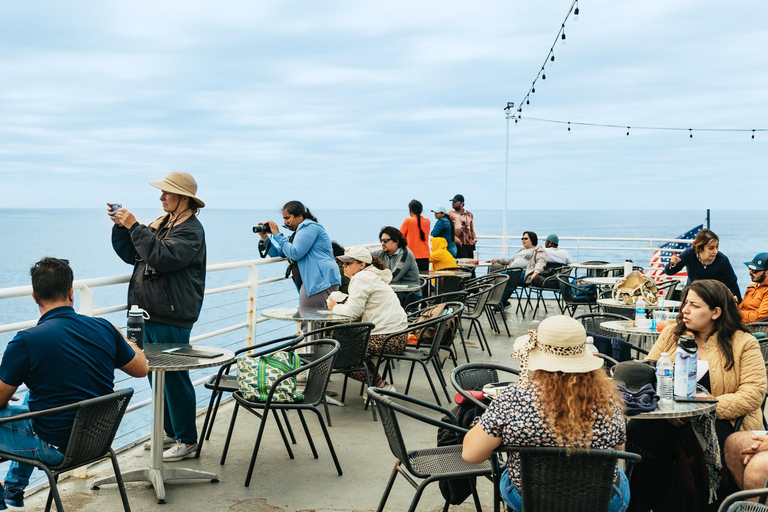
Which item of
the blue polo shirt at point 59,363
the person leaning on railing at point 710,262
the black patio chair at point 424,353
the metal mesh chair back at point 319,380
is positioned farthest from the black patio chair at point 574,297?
the blue polo shirt at point 59,363

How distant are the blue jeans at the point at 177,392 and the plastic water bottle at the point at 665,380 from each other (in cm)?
259

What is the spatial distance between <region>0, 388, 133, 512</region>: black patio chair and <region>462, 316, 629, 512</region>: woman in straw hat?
142 cm

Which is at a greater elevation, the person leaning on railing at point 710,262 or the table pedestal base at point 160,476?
the person leaning on railing at point 710,262

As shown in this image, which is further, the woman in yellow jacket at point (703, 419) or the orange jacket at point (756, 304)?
the orange jacket at point (756, 304)

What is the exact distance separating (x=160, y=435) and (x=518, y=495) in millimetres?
2067

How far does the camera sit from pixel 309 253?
618 cm

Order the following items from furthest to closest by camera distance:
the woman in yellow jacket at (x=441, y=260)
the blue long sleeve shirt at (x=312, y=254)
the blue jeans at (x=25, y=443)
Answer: the woman in yellow jacket at (x=441, y=260), the blue long sleeve shirt at (x=312, y=254), the blue jeans at (x=25, y=443)

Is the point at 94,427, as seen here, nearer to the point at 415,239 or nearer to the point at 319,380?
the point at 319,380

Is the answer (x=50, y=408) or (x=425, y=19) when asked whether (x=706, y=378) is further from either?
(x=425, y=19)

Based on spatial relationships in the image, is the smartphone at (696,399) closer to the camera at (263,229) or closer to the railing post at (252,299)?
the railing post at (252,299)

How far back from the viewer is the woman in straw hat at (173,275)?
13.1 ft

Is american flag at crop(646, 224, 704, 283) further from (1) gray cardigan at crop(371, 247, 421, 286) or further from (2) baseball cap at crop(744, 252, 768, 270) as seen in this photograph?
(2) baseball cap at crop(744, 252, 768, 270)

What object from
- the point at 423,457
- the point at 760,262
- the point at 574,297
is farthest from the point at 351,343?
the point at 574,297

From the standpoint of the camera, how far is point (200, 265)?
4246 millimetres
